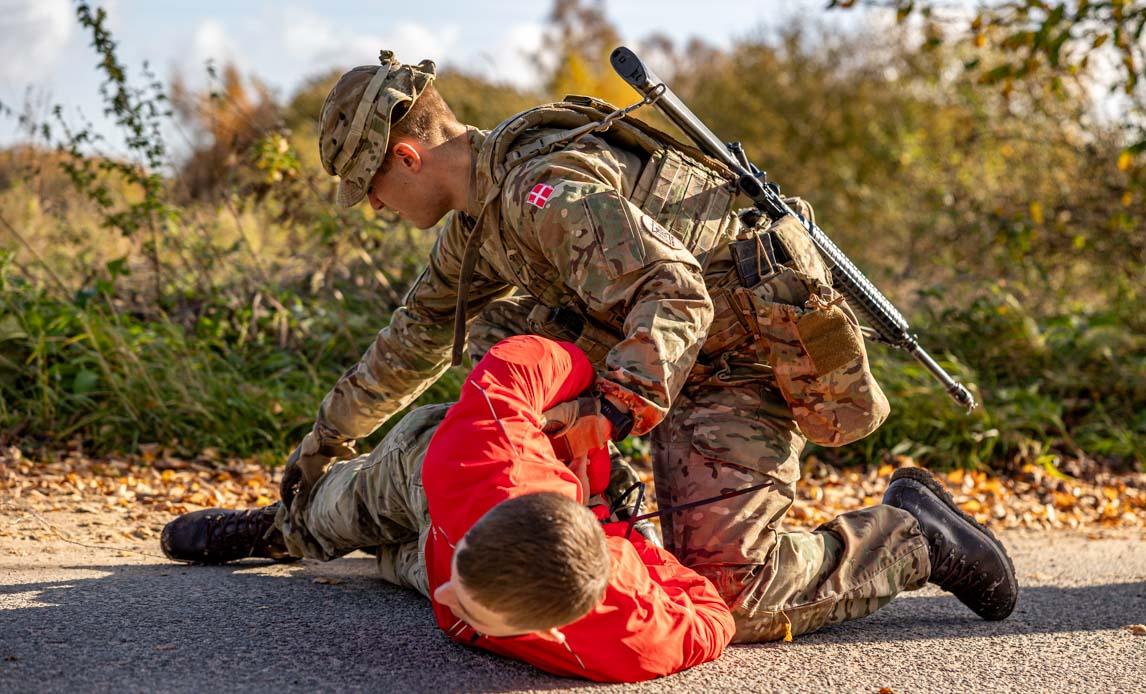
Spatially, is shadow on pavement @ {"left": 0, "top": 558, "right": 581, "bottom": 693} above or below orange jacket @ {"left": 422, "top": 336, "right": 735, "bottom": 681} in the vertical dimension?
below

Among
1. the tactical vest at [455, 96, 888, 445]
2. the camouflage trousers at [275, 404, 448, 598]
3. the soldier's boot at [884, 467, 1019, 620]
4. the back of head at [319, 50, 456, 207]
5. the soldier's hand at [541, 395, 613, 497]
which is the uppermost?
the back of head at [319, 50, 456, 207]

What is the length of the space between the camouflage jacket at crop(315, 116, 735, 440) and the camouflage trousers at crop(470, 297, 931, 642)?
304 millimetres

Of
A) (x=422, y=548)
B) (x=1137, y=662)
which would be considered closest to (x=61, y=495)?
(x=422, y=548)

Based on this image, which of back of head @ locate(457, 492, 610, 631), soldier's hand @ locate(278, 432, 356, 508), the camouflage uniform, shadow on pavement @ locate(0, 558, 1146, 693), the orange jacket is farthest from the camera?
soldier's hand @ locate(278, 432, 356, 508)

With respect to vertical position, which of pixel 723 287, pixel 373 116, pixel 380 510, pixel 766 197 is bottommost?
pixel 380 510

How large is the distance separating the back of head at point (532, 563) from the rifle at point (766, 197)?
1.35 meters

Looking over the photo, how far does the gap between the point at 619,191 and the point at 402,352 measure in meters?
0.96

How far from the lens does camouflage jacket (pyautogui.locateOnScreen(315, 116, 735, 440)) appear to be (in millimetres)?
2434

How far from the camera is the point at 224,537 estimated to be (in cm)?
333

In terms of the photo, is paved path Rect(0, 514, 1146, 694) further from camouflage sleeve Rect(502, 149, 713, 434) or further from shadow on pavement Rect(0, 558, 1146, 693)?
camouflage sleeve Rect(502, 149, 713, 434)

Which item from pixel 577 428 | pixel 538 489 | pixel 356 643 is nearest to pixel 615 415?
pixel 577 428

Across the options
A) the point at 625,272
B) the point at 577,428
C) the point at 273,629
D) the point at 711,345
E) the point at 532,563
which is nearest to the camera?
the point at 532,563

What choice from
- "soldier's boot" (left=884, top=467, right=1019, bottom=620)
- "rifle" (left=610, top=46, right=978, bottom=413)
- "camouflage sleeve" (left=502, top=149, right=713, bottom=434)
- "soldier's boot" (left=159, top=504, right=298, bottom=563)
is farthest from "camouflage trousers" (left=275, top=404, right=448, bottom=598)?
"soldier's boot" (left=884, top=467, right=1019, bottom=620)

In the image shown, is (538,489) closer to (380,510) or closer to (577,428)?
(577,428)
